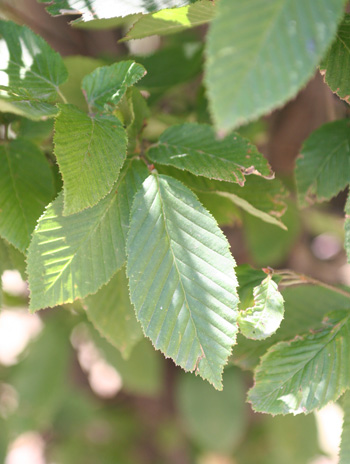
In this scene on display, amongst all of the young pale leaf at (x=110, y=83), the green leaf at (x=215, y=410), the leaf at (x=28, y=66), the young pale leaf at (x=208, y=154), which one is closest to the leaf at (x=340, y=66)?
the young pale leaf at (x=208, y=154)

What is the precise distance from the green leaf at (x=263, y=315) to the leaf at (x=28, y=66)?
15.0 inches

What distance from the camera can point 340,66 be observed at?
0.64m

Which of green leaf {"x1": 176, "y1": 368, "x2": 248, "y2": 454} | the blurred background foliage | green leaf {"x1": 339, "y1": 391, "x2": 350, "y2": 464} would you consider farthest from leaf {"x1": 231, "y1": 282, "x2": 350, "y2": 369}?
green leaf {"x1": 176, "y1": 368, "x2": 248, "y2": 454}

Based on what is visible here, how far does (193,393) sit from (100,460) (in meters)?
0.54

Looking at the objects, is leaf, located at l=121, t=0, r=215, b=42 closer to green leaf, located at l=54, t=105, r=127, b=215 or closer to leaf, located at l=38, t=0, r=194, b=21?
leaf, located at l=38, t=0, r=194, b=21

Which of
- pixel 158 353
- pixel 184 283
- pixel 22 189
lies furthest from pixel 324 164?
pixel 158 353

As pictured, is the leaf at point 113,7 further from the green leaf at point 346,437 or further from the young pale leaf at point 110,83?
the green leaf at point 346,437

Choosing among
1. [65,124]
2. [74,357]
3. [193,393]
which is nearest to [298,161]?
[65,124]

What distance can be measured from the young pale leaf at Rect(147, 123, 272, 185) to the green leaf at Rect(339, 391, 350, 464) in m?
0.33

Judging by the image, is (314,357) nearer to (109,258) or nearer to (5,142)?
(109,258)

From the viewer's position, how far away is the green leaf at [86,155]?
565 millimetres

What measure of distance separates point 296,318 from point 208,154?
0.31 metres

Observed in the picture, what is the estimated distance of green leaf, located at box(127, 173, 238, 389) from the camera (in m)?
0.56

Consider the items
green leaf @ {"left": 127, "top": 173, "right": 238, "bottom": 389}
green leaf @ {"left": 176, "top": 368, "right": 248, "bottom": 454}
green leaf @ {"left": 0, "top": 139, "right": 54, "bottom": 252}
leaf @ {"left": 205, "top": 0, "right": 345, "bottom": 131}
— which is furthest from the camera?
green leaf @ {"left": 176, "top": 368, "right": 248, "bottom": 454}
